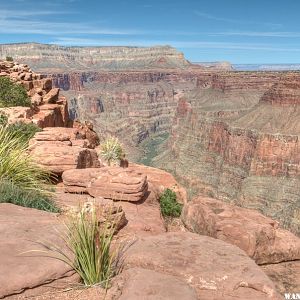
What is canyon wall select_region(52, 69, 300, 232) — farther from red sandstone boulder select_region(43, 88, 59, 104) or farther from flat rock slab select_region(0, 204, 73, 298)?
flat rock slab select_region(0, 204, 73, 298)

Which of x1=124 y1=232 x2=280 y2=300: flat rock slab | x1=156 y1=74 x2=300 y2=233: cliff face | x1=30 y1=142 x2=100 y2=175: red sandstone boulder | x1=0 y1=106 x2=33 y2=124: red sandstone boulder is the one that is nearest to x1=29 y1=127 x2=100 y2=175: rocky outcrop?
x1=30 y1=142 x2=100 y2=175: red sandstone boulder

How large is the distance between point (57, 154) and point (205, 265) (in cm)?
871

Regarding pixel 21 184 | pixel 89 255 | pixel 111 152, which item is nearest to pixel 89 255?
pixel 89 255

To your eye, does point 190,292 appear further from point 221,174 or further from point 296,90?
point 296,90

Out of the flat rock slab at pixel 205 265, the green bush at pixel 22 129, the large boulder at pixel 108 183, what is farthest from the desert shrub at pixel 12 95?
the flat rock slab at pixel 205 265

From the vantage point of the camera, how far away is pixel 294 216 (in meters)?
101

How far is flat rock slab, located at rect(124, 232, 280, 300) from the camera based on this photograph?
5918 mm

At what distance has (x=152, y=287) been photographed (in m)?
5.62

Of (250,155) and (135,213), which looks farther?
(250,155)

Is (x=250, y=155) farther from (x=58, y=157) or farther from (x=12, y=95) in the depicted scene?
(x=58, y=157)

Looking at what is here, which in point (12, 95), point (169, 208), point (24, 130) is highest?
point (12, 95)

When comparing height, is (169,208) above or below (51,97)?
below

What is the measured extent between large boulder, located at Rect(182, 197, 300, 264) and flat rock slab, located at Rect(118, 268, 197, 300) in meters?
3.68

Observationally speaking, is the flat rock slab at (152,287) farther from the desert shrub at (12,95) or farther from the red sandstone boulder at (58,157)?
the desert shrub at (12,95)
